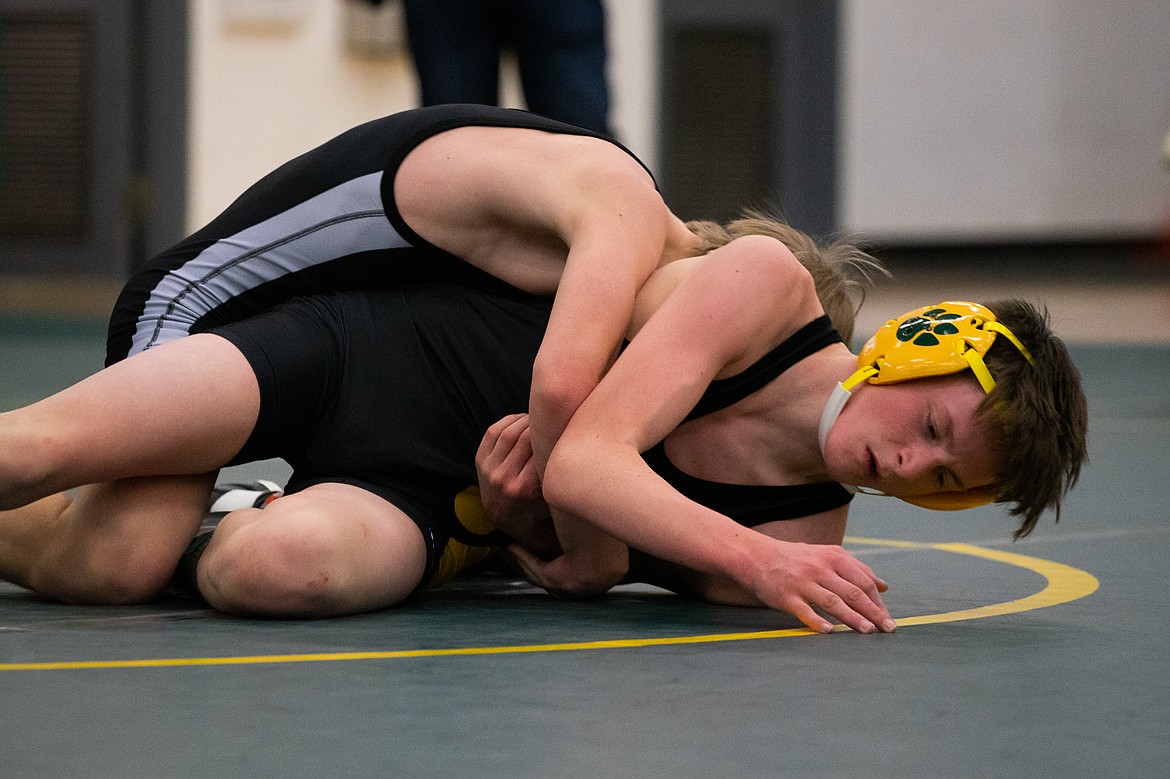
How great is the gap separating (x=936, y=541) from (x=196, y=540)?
1.13 meters

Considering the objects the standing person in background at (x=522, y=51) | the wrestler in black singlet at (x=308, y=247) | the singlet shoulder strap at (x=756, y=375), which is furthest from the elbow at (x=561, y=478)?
the standing person in background at (x=522, y=51)

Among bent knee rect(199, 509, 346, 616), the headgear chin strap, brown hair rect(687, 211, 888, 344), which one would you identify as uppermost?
brown hair rect(687, 211, 888, 344)

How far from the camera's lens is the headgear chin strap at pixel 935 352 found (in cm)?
194

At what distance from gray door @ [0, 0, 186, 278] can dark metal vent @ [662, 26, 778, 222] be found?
236cm

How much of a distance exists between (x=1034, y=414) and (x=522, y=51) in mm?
2185

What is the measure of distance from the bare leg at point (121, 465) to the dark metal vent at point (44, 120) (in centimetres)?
625

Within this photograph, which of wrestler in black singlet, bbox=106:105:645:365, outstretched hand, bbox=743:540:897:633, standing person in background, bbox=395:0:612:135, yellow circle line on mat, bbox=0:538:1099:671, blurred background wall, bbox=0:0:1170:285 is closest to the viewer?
yellow circle line on mat, bbox=0:538:1099:671

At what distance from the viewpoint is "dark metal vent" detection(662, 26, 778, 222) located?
8711mm

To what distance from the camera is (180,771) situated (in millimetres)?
1309

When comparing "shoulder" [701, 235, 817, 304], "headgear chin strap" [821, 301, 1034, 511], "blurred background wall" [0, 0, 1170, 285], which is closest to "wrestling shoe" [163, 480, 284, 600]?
"shoulder" [701, 235, 817, 304]

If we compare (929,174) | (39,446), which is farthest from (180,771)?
(929,174)

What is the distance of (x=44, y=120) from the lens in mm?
8047

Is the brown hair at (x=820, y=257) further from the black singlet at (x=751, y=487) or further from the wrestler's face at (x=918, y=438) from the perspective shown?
the wrestler's face at (x=918, y=438)

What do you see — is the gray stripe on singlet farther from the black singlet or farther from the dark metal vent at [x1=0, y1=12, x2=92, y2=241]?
the dark metal vent at [x1=0, y1=12, x2=92, y2=241]
